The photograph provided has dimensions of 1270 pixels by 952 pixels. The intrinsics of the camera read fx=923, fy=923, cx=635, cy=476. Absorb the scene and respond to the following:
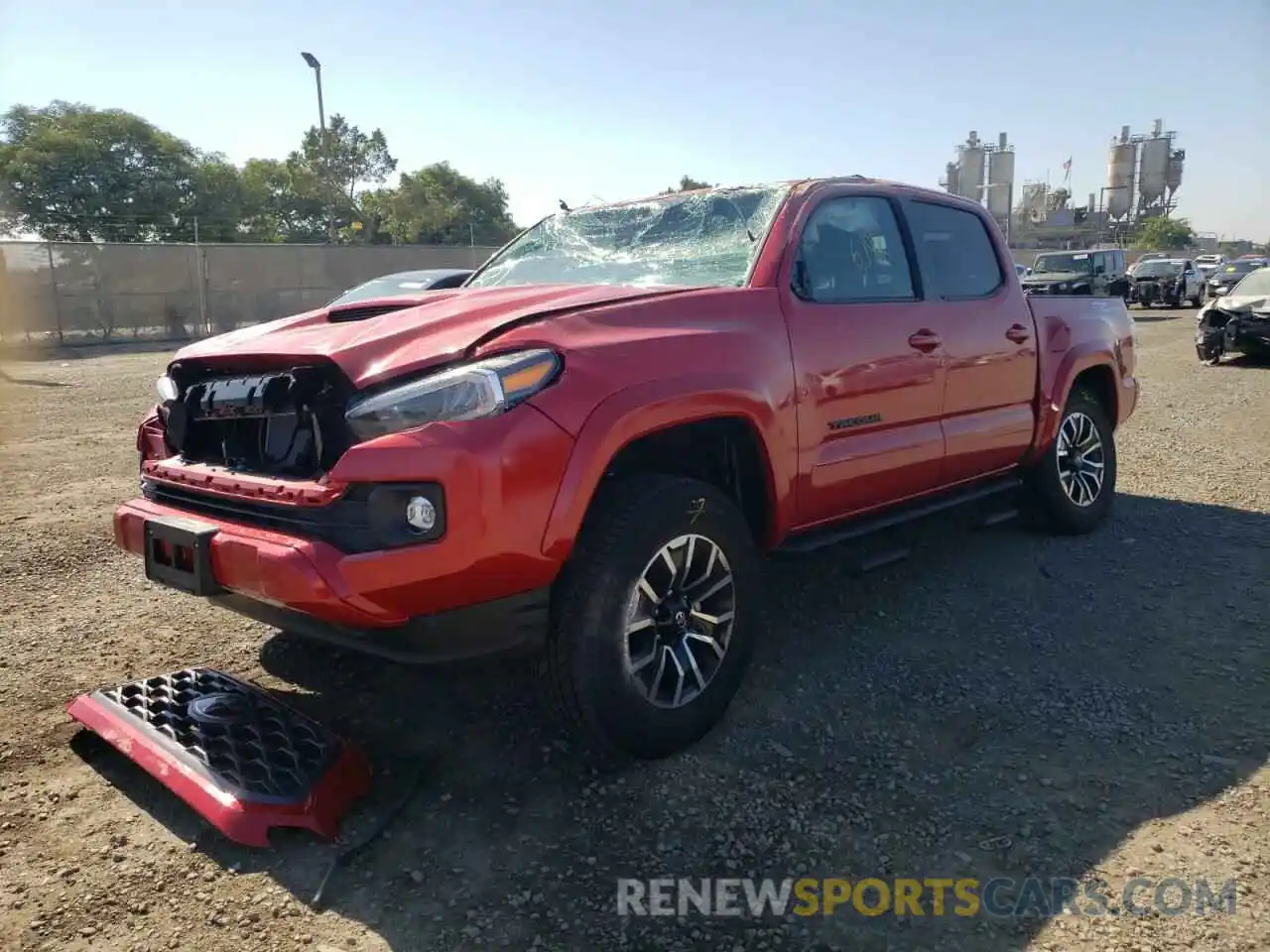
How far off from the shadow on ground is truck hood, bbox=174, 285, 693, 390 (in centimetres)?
130

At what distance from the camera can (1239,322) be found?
43.5 feet

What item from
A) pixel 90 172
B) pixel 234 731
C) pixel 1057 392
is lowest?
pixel 234 731

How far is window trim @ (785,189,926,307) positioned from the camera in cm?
356

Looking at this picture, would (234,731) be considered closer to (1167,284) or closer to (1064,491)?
(1064,491)

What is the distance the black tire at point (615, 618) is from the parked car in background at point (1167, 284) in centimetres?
3067

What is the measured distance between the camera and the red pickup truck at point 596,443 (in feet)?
8.16

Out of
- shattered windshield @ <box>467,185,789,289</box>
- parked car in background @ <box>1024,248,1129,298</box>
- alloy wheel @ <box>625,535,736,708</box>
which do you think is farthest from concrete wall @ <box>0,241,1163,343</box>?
parked car in background @ <box>1024,248,1129,298</box>

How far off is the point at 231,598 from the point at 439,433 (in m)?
0.95

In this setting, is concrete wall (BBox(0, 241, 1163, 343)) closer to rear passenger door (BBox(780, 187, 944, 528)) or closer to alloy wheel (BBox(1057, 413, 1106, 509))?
rear passenger door (BBox(780, 187, 944, 528))

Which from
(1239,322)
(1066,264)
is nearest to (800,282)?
(1239,322)

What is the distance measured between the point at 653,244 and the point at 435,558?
201cm

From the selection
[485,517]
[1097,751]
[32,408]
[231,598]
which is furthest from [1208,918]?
[32,408]

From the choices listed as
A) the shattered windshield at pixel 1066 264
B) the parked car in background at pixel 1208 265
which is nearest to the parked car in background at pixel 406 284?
the shattered windshield at pixel 1066 264

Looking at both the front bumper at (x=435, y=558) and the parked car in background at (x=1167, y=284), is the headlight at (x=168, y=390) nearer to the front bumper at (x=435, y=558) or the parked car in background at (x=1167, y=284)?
the front bumper at (x=435, y=558)
